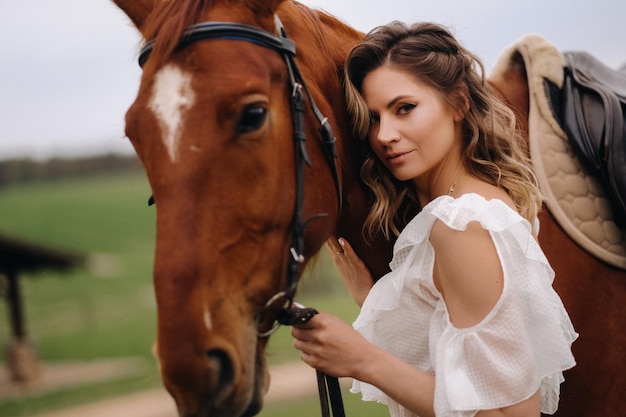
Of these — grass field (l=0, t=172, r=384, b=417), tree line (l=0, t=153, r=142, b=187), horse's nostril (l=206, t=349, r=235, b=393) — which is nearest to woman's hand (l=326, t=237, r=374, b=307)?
horse's nostril (l=206, t=349, r=235, b=393)

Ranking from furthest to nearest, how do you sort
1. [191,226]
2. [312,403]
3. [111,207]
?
[111,207], [312,403], [191,226]

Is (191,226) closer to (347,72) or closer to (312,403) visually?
(347,72)

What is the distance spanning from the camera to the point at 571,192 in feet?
7.96

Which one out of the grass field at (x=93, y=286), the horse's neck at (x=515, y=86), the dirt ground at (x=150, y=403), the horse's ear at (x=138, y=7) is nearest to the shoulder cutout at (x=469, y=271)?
the horse's neck at (x=515, y=86)

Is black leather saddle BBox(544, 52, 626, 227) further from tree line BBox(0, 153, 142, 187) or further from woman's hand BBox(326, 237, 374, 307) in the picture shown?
tree line BBox(0, 153, 142, 187)

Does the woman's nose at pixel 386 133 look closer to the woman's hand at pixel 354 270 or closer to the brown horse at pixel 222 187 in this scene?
the brown horse at pixel 222 187

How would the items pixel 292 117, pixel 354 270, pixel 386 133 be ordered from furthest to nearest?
pixel 354 270, pixel 386 133, pixel 292 117

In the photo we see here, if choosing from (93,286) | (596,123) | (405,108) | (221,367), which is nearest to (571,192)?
(596,123)

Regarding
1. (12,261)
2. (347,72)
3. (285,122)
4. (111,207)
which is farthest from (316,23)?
(111,207)

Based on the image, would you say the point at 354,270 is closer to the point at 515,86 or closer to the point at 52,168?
the point at 515,86

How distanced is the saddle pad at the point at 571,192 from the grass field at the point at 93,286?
807cm

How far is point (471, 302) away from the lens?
69.4 inches

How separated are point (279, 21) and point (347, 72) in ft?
1.08

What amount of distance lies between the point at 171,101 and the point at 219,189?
0.27 meters
